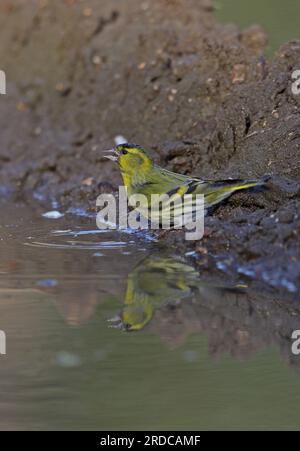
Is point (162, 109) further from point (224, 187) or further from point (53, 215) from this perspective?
point (224, 187)

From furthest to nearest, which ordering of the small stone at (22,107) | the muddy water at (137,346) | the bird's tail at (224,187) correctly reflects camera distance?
the small stone at (22,107), the bird's tail at (224,187), the muddy water at (137,346)

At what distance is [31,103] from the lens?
33.4ft

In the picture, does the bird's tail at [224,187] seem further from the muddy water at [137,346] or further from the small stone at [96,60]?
the small stone at [96,60]

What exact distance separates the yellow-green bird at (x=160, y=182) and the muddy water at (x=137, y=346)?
462 mm

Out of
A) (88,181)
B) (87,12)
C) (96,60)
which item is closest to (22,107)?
(96,60)

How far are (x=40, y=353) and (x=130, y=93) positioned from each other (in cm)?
497

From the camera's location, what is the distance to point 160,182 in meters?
7.08

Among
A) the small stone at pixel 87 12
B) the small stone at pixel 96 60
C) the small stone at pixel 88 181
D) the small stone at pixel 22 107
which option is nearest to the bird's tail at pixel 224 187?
the small stone at pixel 88 181

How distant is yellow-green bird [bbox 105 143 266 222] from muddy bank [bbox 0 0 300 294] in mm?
186

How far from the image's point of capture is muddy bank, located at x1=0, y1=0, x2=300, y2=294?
20.7 feet

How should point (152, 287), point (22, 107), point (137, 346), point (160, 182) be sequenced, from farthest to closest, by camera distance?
point (22, 107) → point (160, 182) → point (152, 287) → point (137, 346)

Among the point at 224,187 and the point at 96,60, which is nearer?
the point at 224,187

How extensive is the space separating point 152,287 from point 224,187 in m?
1.06

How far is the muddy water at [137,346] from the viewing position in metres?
4.01
